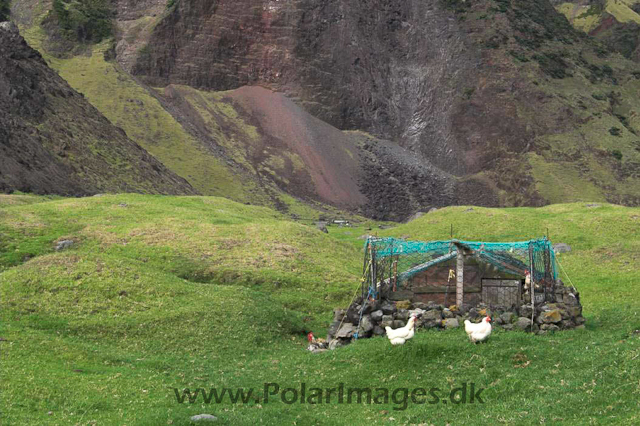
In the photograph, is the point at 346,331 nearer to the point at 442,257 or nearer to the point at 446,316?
the point at 446,316

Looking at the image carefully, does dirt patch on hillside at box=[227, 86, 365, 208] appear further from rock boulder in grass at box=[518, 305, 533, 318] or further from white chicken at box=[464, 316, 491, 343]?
white chicken at box=[464, 316, 491, 343]

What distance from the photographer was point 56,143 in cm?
10262

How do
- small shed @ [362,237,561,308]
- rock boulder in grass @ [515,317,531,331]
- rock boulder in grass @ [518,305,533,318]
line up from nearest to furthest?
rock boulder in grass @ [515,317,531,331] → rock boulder in grass @ [518,305,533,318] → small shed @ [362,237,561,308]

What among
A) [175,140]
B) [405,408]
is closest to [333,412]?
[405,408]

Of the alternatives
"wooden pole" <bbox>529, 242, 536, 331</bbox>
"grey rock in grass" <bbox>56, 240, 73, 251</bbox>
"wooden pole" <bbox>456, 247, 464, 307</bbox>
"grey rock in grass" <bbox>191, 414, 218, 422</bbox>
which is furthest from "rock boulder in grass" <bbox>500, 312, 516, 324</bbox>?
"grey rock in grass" <bbox>56, 240, 73, 251</bbox>

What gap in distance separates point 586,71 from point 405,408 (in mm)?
173398

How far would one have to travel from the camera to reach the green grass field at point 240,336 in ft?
70.5

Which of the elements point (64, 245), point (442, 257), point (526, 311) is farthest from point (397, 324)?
point (64, 245)

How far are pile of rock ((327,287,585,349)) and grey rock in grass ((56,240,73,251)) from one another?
2312cm

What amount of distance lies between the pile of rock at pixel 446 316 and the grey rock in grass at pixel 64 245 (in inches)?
910

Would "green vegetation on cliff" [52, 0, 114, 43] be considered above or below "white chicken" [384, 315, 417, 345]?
above

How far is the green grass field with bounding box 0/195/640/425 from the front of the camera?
21484mm

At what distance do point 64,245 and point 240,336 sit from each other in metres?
20.3

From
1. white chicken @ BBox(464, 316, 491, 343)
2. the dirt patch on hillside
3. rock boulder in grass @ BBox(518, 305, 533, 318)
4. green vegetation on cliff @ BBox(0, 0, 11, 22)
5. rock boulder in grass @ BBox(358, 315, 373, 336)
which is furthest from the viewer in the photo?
green vegetation on cliff @ BBox(0, 0, 11, 22)
